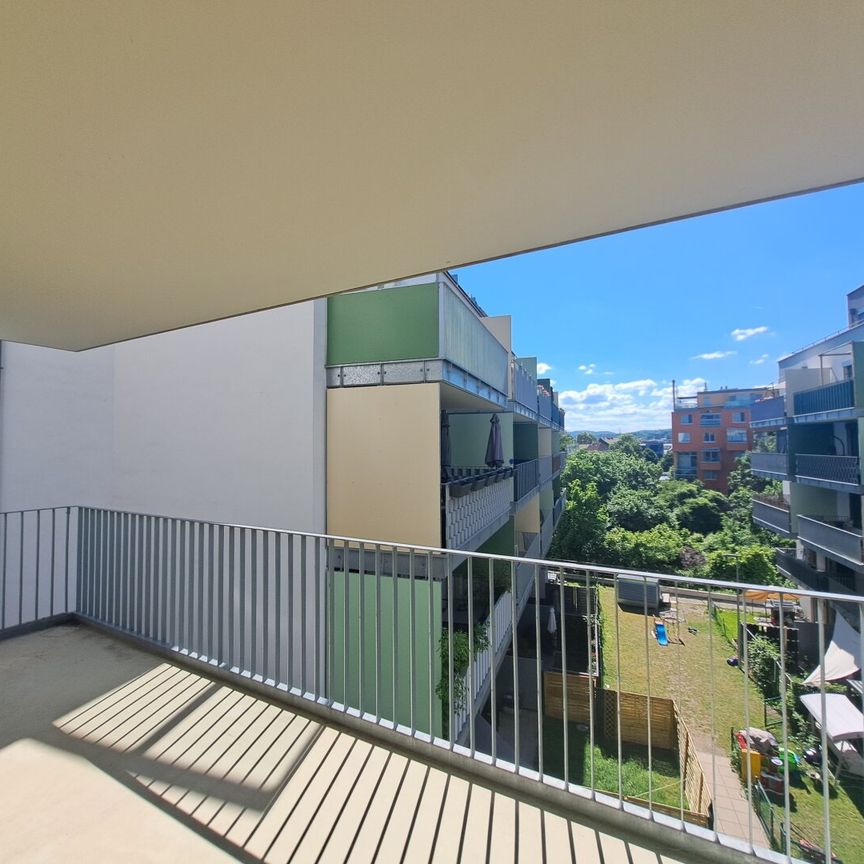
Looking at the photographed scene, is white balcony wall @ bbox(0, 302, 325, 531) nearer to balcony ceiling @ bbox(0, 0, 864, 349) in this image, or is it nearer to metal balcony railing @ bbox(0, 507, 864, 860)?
metal balcony railing @ bbox(0, 507, 864, 860)

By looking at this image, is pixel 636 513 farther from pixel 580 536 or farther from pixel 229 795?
pixel 229 795

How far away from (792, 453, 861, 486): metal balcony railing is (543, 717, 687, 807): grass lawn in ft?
31.5

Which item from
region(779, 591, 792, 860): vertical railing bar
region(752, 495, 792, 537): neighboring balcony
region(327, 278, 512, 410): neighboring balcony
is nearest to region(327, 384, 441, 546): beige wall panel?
region(327, 278, 512, 410): neighboring balcony

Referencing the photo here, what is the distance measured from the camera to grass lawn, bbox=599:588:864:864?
240 inches

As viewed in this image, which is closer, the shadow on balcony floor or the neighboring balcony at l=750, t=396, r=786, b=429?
the shadow on balcony floor

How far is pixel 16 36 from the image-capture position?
93 centimetres

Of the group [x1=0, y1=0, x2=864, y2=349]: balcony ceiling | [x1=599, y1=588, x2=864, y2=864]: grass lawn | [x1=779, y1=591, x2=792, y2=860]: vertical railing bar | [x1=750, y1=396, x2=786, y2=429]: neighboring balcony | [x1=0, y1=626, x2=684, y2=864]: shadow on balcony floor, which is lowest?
[x1=599, y1=588, x2=864, y2=864]: grass lawn

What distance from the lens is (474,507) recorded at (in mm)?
6449

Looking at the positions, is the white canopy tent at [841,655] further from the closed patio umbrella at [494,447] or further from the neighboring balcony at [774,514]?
the neighboring balcony at [774,514]

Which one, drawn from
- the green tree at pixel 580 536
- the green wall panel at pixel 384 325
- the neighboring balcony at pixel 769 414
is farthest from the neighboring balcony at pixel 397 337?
the green tree at pixel 580 536

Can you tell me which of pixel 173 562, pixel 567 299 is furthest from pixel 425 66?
pixel 567 299

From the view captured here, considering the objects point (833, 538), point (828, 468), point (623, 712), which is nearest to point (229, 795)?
point (623, 712)

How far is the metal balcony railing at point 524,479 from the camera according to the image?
32.8ft

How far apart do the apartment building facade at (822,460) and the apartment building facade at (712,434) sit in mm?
29544
